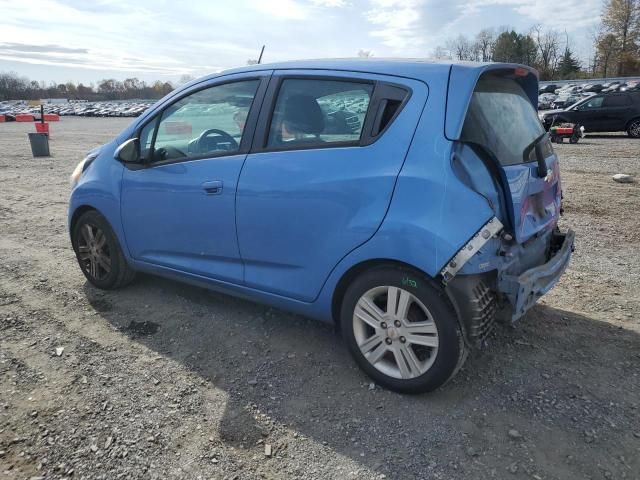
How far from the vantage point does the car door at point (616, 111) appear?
690 inches

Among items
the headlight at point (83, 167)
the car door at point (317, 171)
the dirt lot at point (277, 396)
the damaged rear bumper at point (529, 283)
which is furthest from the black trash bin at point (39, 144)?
the damaged rear bumper at point (529, 283)

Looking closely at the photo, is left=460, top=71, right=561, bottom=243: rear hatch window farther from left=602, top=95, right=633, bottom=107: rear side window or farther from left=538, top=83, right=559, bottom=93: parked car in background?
left=538, top=83, right=559, bottom=93: parked car in background

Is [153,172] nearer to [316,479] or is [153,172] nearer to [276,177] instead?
[276,177]

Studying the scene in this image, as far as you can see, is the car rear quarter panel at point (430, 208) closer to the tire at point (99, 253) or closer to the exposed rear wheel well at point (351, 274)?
the exposed rear wheel well at point (351, 274)

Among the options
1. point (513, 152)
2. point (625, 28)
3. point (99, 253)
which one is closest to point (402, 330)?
point (513, 152)

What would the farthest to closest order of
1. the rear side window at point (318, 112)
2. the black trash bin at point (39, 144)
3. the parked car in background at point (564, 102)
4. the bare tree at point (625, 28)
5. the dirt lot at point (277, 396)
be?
1. the bare tree at point (625, 28)
2. the parked car in background at point (564, 102)
3. the black trash bin at point (39, 144)
4. the rear side window at point (318, 112)
5. the dirt lot at point (277, 396)

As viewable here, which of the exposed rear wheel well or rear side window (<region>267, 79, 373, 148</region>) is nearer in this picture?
the exposed rear wheel well

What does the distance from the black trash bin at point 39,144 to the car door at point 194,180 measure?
43.6ft

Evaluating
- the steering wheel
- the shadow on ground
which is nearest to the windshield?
the shadow on ground

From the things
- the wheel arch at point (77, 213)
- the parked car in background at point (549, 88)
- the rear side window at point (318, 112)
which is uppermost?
the parked car in background at point (549, 88)

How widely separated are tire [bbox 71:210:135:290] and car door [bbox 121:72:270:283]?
0.95ft

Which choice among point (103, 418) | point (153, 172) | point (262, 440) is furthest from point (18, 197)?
point (262, 440)

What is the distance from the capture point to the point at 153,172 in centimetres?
373

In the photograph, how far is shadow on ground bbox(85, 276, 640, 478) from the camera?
2.42 meters
